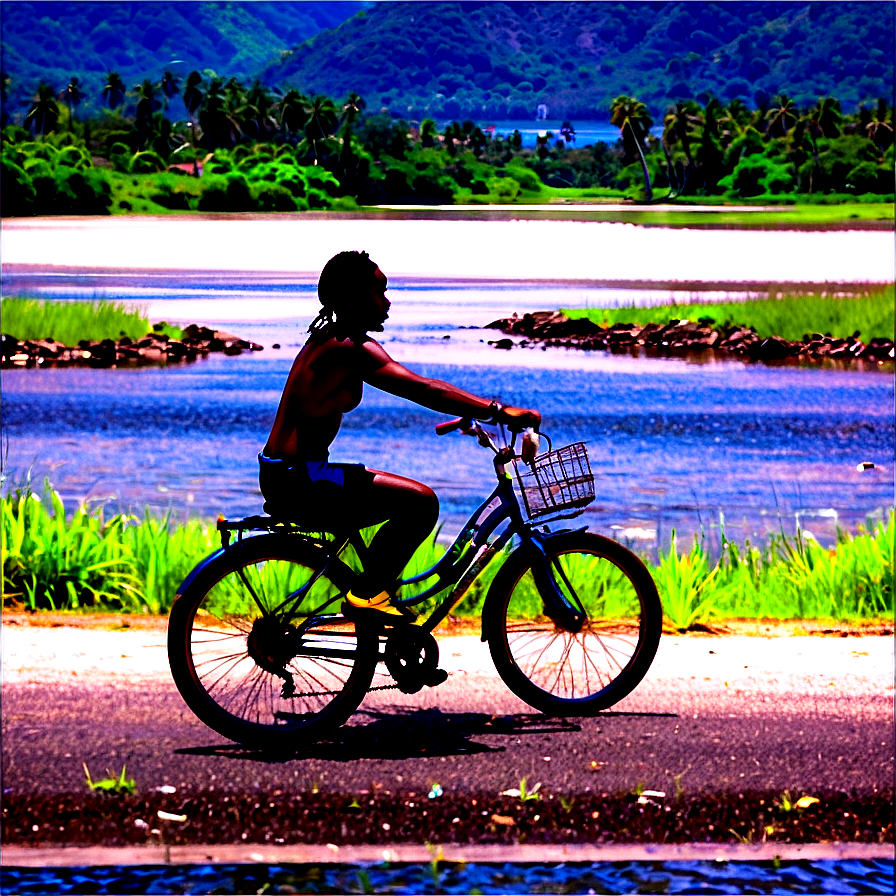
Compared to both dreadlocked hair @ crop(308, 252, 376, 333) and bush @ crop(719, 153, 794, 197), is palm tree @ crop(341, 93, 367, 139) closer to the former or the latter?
dreadlocked hair @ crop(308, 252, 376, 333)

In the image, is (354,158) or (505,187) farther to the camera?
(505,187)

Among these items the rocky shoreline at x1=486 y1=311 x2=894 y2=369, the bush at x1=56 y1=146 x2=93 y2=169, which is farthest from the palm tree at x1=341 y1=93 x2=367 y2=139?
the bush at x1=56 y1=146 x2=93 y2=169

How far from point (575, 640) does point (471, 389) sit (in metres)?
19.4

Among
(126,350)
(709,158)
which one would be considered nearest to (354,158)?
(126,350)

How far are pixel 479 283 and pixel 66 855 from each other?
33.9 metres

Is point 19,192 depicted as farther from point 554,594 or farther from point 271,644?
point 271,644

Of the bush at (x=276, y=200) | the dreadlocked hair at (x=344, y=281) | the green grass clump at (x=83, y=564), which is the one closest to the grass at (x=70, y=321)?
the bush at (x=276, y=200)

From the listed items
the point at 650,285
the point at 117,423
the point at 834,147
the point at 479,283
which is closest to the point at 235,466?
the point at 117,423

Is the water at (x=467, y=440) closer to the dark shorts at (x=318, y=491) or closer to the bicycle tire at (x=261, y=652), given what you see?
the bicycle tire at (x=261, y=652)

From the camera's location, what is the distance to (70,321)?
1524 inches

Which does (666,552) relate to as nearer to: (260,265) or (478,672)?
(260,265)

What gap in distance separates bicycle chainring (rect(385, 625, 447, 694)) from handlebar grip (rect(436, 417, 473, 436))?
0.73 m

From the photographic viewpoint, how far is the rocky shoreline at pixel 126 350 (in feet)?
123

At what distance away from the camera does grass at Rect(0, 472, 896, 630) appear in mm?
11164
